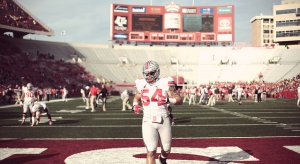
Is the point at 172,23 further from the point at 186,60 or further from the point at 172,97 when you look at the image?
the point at 172,97

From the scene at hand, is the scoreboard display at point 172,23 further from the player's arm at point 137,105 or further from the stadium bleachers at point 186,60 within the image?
the player's arm at point 137,105

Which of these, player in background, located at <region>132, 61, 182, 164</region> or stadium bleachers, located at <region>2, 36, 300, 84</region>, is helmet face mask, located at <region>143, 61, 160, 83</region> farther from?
stadium bleachers, located at <region>2, 36, 300, 84</region>

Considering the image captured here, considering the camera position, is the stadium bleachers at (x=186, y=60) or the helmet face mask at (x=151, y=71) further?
the stadium bleachers at (x=186, y=60)

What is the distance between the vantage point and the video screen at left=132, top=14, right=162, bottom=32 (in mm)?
58188

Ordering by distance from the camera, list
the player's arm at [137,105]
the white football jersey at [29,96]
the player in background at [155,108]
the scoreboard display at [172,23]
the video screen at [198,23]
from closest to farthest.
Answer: the player in background at [155,108], the player's arm at [137,105], the white football jersey at [29,96], the scoreboard display at [172,23], the video screen at [198,23]

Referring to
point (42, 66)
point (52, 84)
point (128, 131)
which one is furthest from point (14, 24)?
point (128, 131)

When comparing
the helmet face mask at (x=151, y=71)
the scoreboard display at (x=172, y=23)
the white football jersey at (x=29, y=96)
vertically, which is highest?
the scoreboard display at (x=172, y=23)

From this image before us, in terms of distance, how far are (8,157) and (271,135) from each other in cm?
686

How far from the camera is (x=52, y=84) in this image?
4609 cm

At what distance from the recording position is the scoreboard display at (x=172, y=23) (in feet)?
191

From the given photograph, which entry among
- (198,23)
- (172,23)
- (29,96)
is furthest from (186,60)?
(29,96)

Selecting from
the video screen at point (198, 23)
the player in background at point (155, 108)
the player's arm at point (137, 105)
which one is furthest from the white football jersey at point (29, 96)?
the video screen at point (198, 23)

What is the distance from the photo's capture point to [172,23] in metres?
58.5

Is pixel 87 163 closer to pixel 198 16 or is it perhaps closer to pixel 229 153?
pixel 229 153
